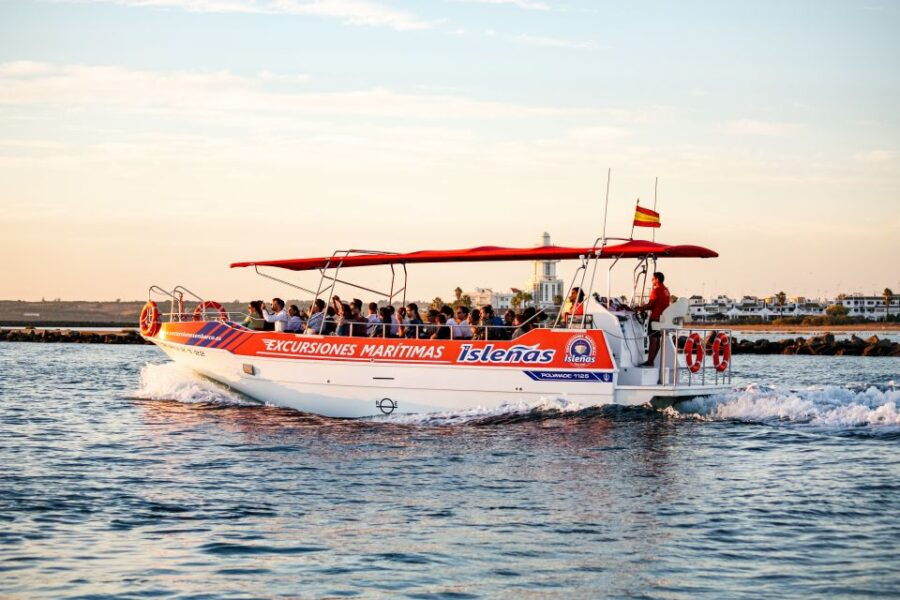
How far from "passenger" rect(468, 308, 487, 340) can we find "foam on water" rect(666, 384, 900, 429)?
3.86 m

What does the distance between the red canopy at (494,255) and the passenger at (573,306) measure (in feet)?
2.48

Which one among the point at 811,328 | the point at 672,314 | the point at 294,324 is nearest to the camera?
the point at 672,314

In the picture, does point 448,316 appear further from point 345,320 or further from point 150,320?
point 150,320

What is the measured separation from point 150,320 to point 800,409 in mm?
14798

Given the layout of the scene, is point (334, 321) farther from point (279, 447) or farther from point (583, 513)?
point (583, 513)

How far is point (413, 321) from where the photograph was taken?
69.7 feet

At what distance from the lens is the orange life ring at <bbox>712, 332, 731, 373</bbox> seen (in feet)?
66.3

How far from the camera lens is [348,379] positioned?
20.8m

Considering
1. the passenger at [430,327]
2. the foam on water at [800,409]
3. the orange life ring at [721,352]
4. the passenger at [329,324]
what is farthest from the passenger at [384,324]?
the orange life ring at [721,352]

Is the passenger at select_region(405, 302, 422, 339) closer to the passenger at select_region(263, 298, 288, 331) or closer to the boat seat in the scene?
the passenger at select_region(263, 298, 288, 331)

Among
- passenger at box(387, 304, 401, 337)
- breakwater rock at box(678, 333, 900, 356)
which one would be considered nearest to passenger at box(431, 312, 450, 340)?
passenger at box(387, 304, 401, 337)

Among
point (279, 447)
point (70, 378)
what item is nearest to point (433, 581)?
point (279, 447)

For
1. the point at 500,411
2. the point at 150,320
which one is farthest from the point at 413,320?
the point at 150,320

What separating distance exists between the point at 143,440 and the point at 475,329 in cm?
659
